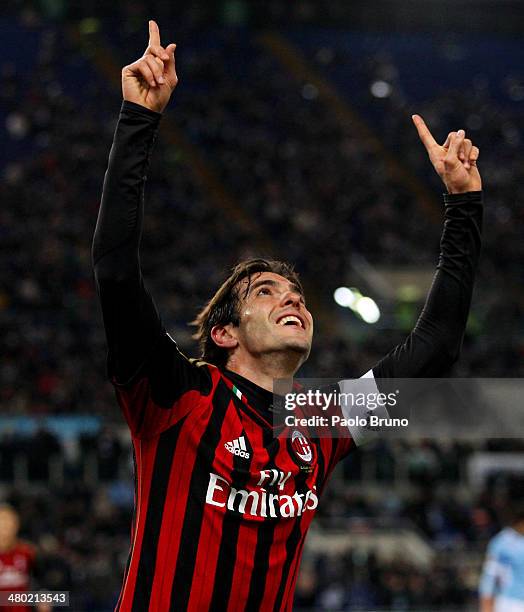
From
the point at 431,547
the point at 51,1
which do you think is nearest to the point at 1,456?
the point at 431,547

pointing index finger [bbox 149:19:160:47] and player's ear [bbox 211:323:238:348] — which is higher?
pointing index finger [bbox 149:19:160:47]

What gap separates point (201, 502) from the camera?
297 cm

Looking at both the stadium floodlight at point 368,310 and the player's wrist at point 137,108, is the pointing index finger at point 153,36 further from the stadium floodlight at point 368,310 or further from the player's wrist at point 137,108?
the stadium floodlight at point 368,310

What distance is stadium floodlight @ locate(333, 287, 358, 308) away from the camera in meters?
18.5

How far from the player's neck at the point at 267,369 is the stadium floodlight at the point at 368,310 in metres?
13.7

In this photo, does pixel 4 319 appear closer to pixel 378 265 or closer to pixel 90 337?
pixel 90 337

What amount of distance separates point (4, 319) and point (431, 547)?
297 inches

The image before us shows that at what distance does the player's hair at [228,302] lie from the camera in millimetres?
3363

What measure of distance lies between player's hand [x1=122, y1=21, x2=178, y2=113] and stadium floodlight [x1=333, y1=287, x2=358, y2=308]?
15524 millimetres

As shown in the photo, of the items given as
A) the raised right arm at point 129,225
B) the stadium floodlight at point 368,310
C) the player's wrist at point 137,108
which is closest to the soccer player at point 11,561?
the raised right arm at point 129,225

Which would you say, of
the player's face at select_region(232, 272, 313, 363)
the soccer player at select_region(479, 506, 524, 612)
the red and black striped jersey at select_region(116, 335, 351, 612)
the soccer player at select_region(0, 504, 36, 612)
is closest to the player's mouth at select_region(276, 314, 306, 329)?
the player's face at select_region(232, 272, 313, 363)

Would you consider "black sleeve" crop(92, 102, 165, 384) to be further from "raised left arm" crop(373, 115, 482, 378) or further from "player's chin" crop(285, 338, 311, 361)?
"raised left arm" crop(373, 115, 482, 378)

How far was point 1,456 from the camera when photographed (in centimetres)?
1354

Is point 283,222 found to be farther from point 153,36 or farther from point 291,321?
point 153,36
